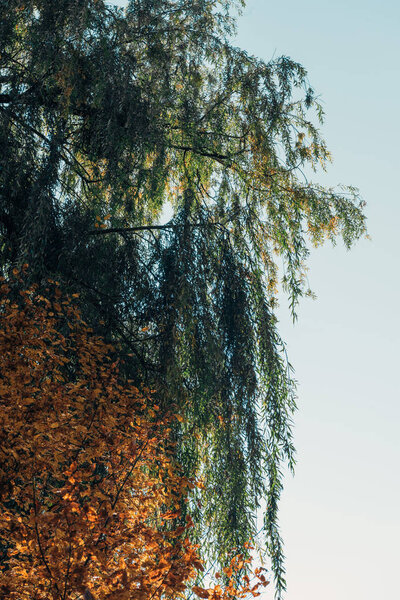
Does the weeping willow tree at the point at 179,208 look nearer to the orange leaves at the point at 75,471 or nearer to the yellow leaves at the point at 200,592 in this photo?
the orange leaves at the point at 75,471

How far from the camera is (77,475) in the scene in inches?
176

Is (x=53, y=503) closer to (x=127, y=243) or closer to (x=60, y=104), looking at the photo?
(x=127, y=243)

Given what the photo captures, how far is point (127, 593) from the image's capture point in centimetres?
391

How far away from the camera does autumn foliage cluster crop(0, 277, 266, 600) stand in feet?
13.8

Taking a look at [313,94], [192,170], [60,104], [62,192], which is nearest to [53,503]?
[62,192]

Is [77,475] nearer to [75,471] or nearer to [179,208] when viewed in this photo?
[75,471]

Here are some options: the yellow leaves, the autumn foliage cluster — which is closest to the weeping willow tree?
the autumn foliage cluster

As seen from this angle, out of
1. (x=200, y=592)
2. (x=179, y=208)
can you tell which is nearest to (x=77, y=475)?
(x=200, y=592)

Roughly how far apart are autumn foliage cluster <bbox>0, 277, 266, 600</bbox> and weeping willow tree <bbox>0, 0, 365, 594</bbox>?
1.01 ft

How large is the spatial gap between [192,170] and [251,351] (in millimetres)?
2215

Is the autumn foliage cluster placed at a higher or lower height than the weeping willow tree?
lower

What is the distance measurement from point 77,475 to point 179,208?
2.86 metres

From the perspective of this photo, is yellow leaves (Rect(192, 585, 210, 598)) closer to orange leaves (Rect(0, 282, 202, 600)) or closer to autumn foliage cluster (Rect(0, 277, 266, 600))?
autumn foliage cluster (Rect(0, 277, 266, 600))

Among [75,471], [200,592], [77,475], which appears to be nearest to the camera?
[200,592]
